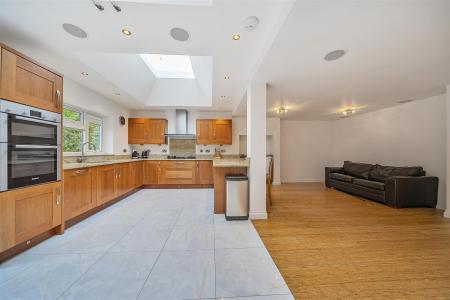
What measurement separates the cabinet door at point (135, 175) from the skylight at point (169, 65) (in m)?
2.55

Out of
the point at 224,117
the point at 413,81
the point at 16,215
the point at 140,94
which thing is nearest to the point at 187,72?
the point at 140,94

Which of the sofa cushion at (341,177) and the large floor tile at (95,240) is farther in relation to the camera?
the sofa cushion at (341,177)

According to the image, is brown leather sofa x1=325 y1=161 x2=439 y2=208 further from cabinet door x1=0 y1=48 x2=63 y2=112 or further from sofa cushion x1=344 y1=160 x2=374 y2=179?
cabinet door x1=0 y1=48 x2=63 y2=112

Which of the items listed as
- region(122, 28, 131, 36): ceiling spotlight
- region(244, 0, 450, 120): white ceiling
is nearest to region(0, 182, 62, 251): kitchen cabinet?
region(122, 28, 131, 36): ceiling spotlight

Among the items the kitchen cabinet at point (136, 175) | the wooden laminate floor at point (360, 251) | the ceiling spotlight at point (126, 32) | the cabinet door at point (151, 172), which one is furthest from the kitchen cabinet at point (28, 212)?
the cabinet door at point (151, 172)

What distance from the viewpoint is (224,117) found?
19.4ft

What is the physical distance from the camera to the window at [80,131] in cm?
354

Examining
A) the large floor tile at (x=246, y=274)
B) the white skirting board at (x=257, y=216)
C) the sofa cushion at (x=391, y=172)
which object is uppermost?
the sofa cushion at (x=391, y=172)

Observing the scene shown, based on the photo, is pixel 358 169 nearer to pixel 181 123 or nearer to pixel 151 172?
pixel 181 123

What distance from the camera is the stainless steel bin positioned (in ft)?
9.25

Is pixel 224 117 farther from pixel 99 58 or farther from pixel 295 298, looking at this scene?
pixel 295 298

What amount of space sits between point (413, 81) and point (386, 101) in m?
1.28

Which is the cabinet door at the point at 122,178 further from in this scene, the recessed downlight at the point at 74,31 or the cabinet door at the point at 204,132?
the recessed downlight at the point at 74,31

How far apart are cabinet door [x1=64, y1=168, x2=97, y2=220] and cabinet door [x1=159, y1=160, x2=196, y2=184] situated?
2.15 metres
